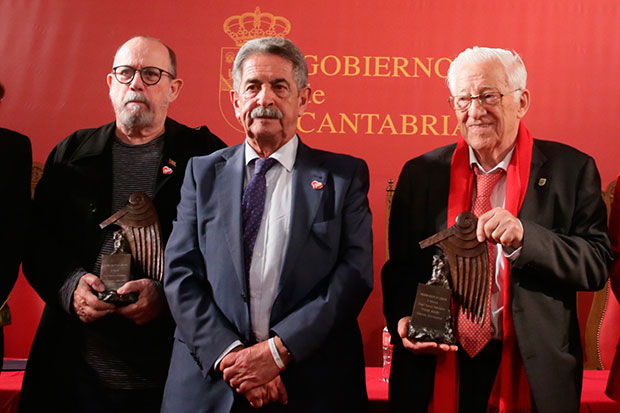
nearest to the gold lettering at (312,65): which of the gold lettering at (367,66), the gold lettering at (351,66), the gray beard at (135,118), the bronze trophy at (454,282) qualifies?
the gold lettering at (351,66)

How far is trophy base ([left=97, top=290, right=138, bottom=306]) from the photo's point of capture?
79.7 inches

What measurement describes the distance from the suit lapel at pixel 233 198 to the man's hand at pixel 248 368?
0.20 m

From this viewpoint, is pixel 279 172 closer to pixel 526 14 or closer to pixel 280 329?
pixel 280 329

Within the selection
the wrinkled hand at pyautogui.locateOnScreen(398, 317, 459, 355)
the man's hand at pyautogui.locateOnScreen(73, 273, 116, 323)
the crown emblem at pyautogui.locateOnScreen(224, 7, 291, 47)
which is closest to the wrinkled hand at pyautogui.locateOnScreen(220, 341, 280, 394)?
the wrinkled hand at pyautogui.locateOnScreen(398, 317, 459, 355)

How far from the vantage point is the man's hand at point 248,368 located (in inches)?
68.6

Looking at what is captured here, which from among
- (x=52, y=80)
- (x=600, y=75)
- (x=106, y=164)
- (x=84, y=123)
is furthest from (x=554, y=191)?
(x=52, y=80)

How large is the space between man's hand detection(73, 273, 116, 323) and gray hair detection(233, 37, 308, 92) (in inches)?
33.3

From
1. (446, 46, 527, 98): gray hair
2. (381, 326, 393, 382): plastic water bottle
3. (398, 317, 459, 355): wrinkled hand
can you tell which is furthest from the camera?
(381, 326, 393, 382): plastic water bottle

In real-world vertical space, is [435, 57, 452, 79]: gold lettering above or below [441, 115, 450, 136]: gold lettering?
above

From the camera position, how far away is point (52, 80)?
12.8 feet

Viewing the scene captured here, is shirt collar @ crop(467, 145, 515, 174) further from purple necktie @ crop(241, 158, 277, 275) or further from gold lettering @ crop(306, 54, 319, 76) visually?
gold lettering @ crop(306, 54, 319, 76)

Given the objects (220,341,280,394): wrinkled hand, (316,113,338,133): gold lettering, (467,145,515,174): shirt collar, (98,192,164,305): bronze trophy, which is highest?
(316,113,338,133): gold lettering

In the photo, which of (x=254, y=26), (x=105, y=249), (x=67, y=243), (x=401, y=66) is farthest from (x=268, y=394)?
(x=254, y=26)

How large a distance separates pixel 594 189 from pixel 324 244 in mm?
931
